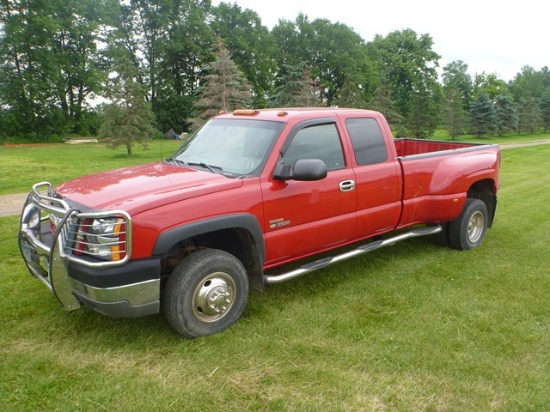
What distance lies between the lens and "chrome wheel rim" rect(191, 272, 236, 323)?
12.3ft

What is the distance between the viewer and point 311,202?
4324mm

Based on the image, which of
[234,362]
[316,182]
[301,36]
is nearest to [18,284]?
[234,362]

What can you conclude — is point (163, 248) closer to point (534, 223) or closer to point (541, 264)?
point (541, 264)

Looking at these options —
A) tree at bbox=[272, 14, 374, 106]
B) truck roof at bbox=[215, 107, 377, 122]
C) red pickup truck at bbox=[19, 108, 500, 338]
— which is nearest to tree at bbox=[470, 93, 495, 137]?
tree at bbox=[272, 14, 374, 106]

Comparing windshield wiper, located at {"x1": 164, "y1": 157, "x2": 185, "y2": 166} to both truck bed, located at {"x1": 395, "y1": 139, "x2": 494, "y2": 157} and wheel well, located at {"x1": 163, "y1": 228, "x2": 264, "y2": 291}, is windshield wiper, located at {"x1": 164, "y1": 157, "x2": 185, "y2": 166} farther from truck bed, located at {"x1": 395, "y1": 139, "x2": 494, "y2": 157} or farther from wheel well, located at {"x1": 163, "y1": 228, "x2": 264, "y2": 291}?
truck bed, located at {"x1": 395, "y1": 139, "x2": 494, "y2": 157}

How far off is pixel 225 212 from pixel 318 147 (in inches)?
52.8

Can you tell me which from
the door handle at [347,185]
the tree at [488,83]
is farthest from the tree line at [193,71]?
the door handle at [347,185]

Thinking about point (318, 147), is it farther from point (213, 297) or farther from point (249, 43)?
point (249, 43)

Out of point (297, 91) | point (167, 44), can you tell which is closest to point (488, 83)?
point (167, 44)

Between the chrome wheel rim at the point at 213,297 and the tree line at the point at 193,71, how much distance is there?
17.5 m

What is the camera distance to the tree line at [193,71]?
27688mm

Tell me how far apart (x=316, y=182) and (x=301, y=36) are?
53.7 metres

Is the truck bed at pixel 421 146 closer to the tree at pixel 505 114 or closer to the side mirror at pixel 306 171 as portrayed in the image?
the side mirror at pixel 306 171

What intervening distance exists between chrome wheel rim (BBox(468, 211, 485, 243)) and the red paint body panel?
55 centimetres
